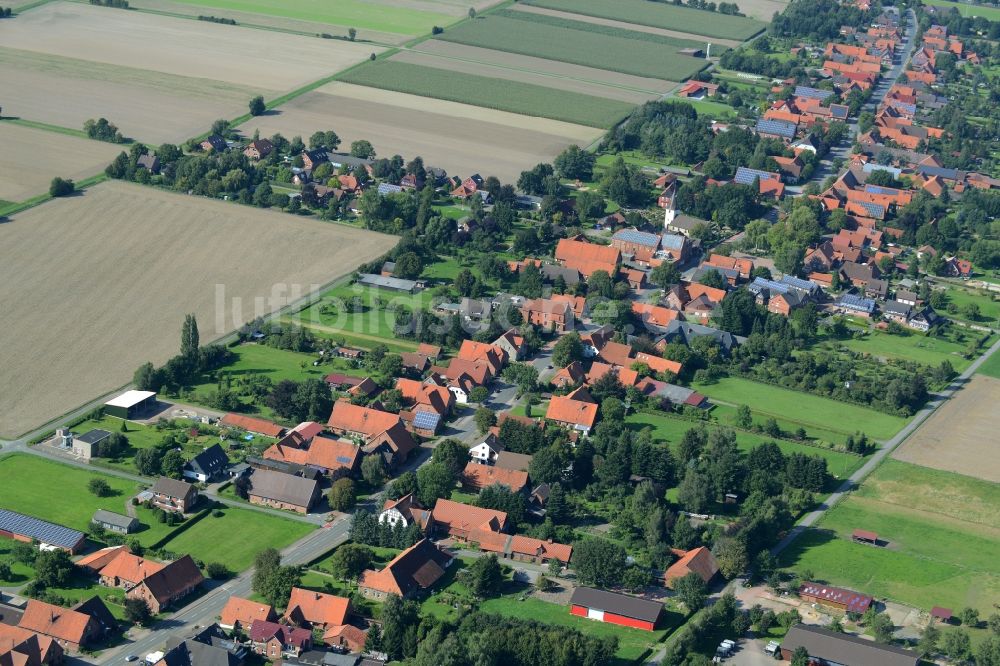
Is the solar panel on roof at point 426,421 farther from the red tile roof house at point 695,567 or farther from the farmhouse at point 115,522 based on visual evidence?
the red tile roof house at point 695,567

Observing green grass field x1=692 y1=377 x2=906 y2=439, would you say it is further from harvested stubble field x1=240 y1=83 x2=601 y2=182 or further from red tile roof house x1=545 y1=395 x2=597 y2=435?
harvested stubble field x1=240 y1=83 x2=601 y2=182

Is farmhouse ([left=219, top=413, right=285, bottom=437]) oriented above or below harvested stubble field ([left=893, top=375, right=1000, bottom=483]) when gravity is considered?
below

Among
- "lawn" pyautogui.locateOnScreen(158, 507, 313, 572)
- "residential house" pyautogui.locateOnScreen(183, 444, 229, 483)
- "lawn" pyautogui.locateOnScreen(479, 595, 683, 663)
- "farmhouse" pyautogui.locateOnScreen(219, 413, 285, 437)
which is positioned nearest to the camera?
"lawn" pyautogui.locateOnScreen(479, 595, 683, 663)

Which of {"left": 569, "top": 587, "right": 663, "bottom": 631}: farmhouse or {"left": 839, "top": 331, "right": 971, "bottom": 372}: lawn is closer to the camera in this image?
{"left": 569, "top": 587, "right": 663, "bottom": 631}: farmhouse

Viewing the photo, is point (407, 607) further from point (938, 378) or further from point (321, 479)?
point (938, 378)

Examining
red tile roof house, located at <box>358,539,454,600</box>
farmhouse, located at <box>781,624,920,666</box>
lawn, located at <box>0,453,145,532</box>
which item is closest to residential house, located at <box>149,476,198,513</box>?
lawn, located at <box>0,453,145,532</box>

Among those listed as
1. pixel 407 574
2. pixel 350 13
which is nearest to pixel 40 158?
pixel 350 13
